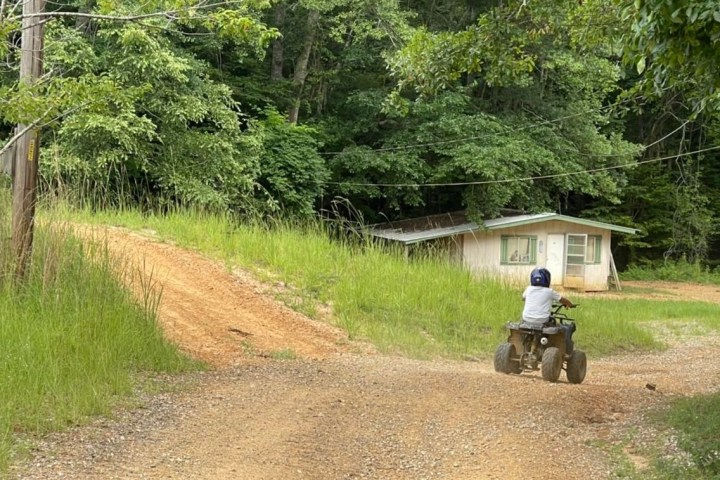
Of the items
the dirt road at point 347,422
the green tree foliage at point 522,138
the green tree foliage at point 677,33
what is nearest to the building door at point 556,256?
the green tree foliage at point 522,138

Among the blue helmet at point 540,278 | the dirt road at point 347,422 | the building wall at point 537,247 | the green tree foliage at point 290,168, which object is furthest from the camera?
the building wall at point 537,247

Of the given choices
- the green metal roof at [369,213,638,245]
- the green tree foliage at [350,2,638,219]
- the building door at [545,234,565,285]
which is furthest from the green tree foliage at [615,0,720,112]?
the building door at [545,234,565,285]

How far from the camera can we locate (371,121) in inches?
1053

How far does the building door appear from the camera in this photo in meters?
27.8

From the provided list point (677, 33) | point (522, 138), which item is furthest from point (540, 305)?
point (522, 138)

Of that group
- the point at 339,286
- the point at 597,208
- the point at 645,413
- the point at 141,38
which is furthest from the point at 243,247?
the point at 597,208

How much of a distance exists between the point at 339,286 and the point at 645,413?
21.4 ft

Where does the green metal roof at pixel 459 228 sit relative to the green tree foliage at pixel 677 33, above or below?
below

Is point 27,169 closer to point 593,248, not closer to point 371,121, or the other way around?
point 371,121

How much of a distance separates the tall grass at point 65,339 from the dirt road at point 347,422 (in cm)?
29

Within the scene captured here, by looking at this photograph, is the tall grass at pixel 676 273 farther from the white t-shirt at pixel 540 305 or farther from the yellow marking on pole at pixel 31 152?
the yellow marking on pole at pixel 31 152

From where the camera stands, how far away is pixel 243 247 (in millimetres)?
14047

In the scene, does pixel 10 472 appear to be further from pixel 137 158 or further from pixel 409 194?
pixel 409 194

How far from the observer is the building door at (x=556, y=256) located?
91.1 feet
